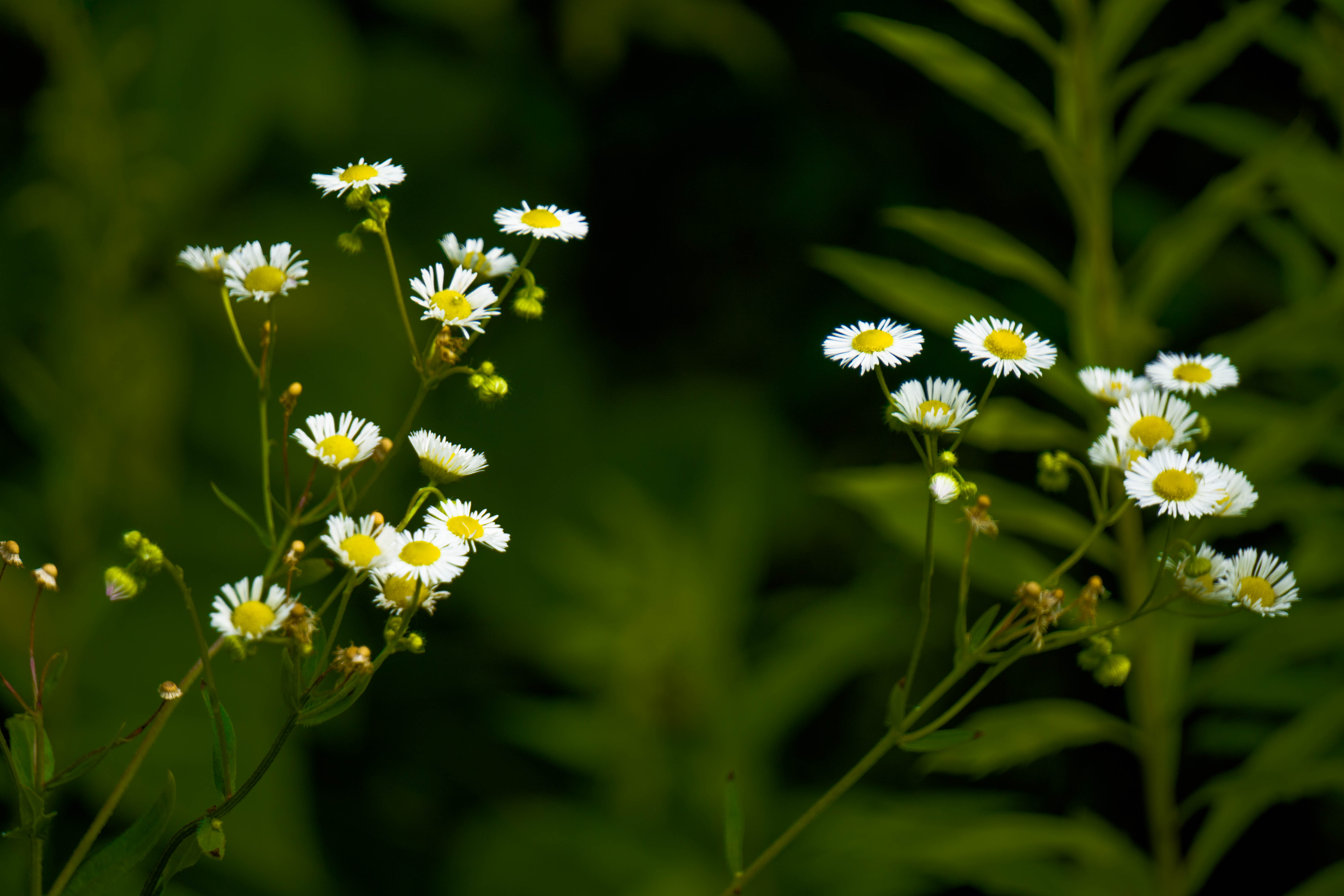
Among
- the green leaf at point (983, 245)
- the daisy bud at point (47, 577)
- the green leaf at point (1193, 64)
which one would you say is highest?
the green leaf at point (1193, 64)

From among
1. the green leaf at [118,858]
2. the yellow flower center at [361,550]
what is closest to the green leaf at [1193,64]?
the yellow flower center at [361,550]

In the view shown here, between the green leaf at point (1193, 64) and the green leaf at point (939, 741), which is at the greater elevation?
the green leaf at point (1193, 64)

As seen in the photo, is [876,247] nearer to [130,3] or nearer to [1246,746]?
[1246,746]

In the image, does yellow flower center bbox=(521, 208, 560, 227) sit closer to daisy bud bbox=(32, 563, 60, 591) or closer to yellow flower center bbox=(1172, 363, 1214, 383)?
daisy bud bbox=(32, 563, 60, 591)

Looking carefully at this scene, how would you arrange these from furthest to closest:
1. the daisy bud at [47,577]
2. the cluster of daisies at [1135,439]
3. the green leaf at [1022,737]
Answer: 1. the green leaf at [1022,737]
2. the cluster of daisies at [1135,439]
3. the daisy bud at [47,577]

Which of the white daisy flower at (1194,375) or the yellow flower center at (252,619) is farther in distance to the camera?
the white daisy flower at (1194,375)

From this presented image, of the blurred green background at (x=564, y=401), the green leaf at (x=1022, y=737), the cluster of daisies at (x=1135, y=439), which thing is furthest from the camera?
the blurred green background at (x=564, y=401)

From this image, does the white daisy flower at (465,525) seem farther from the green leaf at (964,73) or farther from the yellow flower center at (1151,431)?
the green leaf at (964,73)

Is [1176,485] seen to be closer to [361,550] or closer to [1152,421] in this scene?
[1152,421]
